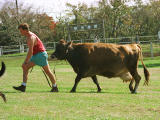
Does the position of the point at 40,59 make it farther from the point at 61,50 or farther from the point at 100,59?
the point at 100,59

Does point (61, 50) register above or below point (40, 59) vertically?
above

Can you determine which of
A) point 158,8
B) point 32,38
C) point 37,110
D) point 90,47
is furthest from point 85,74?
point 158,8

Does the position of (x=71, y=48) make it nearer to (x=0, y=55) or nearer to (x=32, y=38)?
(x=32, y=38)

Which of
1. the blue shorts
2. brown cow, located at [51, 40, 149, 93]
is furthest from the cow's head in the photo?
the blue shorts

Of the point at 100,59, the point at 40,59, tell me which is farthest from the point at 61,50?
the point at 40,59

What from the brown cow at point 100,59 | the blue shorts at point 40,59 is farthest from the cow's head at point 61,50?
the blue shorts at point 40,59

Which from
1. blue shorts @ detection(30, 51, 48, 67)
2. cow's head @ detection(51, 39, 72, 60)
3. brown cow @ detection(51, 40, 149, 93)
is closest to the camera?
blue shorts @ detection(30, 51, 48, 67)

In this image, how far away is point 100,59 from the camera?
1174 cm

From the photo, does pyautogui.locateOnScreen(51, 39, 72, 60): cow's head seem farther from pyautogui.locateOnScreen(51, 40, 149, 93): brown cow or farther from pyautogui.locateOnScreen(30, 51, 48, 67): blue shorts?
pyautogui.locateOnScreen(30, 51, 48, 67): blue shorts

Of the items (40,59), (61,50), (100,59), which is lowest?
(100,59)

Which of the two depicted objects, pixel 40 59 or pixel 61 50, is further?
pixel 61 50

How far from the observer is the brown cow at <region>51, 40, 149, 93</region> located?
11.7 meters

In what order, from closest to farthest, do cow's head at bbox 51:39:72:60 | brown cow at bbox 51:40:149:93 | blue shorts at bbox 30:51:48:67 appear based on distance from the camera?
blue shorts at bbox 30:51:48:67, brown cow at bbox 51:40:149:93, cow's head at bbox 51:39:72:60

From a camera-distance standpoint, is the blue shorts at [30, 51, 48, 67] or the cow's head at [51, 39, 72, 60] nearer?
the blue shorts at [30, 51, 48, 67]
